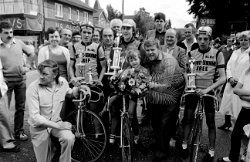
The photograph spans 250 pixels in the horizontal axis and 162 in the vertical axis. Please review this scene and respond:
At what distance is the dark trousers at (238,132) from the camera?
348 cm

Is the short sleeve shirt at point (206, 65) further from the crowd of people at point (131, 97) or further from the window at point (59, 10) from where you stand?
the window at point (59, 10)

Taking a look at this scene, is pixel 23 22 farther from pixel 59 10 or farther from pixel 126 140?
pixel 126 140

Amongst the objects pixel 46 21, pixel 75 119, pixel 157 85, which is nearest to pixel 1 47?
pixel 75 119

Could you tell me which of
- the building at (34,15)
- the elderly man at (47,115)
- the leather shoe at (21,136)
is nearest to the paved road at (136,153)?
the leather shoe at (21,136)

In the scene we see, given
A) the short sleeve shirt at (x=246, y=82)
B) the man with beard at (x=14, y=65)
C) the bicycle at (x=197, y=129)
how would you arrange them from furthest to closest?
the man with beard at (x=14, y=65), the bicycle at (x=197, y=129), the short sleeve shirt at (x=246, y=82)

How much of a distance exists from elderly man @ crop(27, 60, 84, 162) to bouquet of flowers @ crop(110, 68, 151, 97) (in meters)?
0.86

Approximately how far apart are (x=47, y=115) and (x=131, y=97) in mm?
1253

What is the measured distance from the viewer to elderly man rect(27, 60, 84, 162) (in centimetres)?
339

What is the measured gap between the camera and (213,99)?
4086 millimetres

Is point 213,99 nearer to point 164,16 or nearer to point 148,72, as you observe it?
point 148,72

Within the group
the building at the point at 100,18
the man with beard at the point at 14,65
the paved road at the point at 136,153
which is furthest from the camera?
the building at the point at 100,18

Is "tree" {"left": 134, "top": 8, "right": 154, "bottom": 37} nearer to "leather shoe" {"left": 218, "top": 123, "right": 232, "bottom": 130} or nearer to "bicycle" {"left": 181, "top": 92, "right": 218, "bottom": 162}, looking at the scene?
"leather shoe" {"left": 218, "top": 123, "right": 232, "bottom": 130}

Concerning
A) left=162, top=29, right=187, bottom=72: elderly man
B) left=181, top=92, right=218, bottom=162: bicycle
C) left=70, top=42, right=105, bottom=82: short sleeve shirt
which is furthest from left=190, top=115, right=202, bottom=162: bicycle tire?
left=70, top=42, right=105, bottom=82: short sleeve shirt

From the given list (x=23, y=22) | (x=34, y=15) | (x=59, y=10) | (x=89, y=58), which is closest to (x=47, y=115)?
(x=89, y=58)
